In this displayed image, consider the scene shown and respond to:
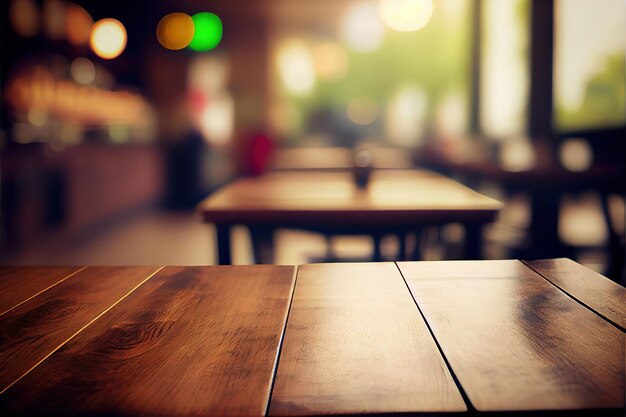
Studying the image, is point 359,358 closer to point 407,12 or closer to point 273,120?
point 407,12

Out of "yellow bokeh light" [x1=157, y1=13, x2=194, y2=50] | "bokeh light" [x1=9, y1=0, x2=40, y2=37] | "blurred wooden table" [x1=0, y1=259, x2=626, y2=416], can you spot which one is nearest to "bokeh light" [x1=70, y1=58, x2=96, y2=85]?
"bokeh light" [x1=9, y1=0, x2=40, y2=37]

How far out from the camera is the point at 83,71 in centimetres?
784

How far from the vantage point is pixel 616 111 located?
3.54 meters

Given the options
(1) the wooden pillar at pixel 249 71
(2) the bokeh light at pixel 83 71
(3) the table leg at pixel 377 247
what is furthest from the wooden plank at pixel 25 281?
(1) the wooden pillar at pixel 249 71

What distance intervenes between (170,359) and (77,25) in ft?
26.4

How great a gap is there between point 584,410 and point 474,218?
49.5 inches

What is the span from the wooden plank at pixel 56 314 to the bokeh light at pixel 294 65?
9.89 m

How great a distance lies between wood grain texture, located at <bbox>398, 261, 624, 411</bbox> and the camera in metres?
0.56

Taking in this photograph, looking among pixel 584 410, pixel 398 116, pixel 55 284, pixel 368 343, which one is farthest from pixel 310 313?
pixel 398 116

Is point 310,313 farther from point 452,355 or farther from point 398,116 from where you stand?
point 398,116

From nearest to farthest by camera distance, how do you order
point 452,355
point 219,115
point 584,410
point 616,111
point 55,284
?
point 584,410 < point 452,355 < point 55,284 < point 616,111 < point 219,115

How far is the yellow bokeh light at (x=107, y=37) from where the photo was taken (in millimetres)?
7746

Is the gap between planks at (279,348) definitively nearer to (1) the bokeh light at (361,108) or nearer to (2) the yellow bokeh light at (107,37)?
(2) the yellow bokeh light at (107,37)

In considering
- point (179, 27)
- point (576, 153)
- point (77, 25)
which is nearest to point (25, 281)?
point (576, 153)
